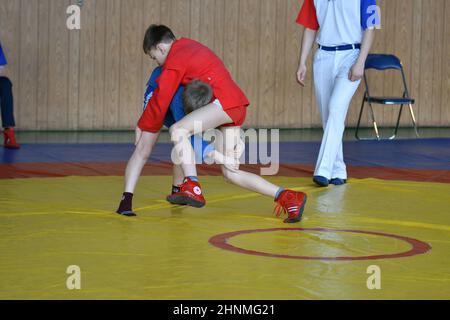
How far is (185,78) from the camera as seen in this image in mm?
4863

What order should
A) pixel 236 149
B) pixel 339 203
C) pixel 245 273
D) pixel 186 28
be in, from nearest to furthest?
pixel 245 273 → pixel 236 149 → pixel 339 203 → pixel 186 28

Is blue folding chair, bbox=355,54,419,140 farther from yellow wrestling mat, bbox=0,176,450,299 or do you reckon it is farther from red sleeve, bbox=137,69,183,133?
red sleeve, bbox=137,69,183,133

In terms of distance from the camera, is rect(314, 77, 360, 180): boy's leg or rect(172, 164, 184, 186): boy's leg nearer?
rect(172, 164, 184, 186): boy's leg

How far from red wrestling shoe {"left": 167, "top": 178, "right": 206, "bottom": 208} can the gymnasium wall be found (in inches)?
209

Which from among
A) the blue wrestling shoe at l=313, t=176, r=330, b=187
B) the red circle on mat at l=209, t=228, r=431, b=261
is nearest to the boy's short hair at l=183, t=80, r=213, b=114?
the red circle on mat at l=209, t=228, r=431, b=261

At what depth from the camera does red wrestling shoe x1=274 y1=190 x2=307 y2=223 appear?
4.66m

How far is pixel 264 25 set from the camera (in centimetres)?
1063

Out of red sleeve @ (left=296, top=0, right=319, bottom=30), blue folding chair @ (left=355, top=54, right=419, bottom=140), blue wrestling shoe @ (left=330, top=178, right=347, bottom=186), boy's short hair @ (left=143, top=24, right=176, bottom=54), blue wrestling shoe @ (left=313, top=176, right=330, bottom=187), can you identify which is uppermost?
red sleeve @ (left=296, top=0, right=319, bottom=30)

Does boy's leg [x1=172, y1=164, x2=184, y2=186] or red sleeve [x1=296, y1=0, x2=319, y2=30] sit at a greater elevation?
red sleeve [x1=296, y1=0, x2=319, y2=30]

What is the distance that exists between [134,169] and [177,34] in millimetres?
5614

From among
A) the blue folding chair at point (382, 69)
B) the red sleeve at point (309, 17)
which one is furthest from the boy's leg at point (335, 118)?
the blue folding chair at point (382, 69)
